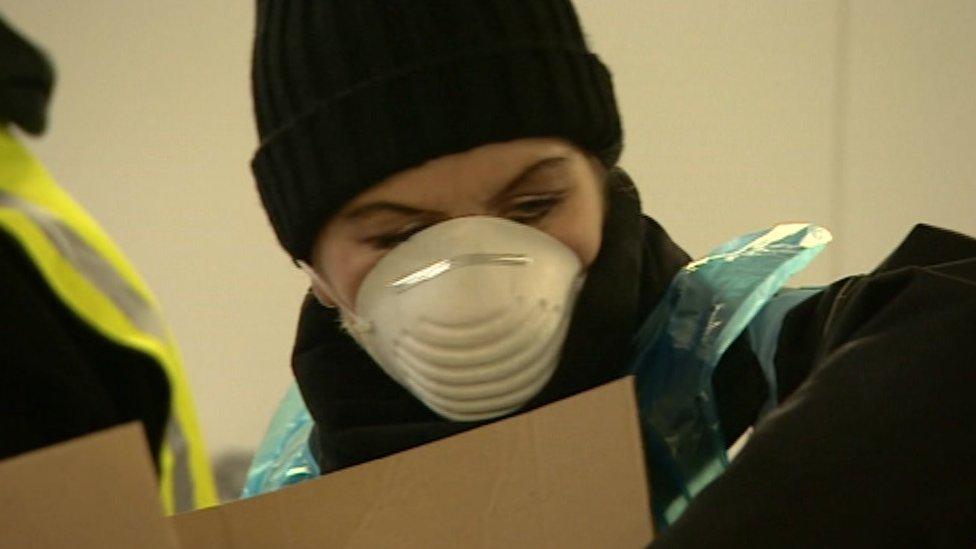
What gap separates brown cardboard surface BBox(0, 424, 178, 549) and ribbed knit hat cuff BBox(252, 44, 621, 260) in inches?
11.7

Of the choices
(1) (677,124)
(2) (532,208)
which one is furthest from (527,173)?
(1) (677,124)

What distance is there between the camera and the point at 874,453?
396 millimetres

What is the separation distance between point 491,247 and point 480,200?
0.12 feet

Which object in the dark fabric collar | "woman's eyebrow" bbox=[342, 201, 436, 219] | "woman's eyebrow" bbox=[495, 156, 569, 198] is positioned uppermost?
"woman's eyebrow" bbox=[495, 156, 569, 198]

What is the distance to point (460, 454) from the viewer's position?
0.45 m

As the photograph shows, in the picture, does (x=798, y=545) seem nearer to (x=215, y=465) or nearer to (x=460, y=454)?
(x=460, y=454)

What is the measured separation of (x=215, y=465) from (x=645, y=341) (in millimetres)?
815

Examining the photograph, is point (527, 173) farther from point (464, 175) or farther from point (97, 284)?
point (97, 284)

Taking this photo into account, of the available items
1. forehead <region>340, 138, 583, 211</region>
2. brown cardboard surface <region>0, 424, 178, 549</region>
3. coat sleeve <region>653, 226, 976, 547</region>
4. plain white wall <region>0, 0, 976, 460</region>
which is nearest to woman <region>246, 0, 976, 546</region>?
forehead <region>340, 138, 583, 211</region>

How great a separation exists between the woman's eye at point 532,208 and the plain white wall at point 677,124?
68 cm

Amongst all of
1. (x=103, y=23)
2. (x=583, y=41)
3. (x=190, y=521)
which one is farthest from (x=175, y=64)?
(x=190, y=521)

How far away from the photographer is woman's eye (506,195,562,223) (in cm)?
68

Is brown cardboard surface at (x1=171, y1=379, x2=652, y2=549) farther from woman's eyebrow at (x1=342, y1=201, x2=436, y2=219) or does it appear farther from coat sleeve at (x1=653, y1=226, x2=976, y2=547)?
woman's eyebrow at (x1=342, y1=201, x2=436, y2=219)

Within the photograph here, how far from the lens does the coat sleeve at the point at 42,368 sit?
569 millimetres
